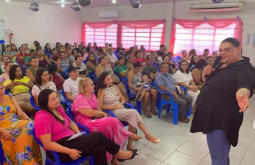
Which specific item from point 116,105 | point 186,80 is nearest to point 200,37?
point 186,80

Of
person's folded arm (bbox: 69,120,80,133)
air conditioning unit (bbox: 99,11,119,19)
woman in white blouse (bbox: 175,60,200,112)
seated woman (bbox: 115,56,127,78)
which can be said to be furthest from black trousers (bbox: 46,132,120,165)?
air conditioning unit (bbox: 99,11,119,19)

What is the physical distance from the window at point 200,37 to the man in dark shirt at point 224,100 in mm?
5877

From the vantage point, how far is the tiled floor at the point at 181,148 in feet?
7.97

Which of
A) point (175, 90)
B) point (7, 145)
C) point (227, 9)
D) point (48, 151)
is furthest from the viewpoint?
point (227, 9)

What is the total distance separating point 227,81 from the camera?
1417 mm

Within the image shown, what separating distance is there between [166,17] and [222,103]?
676 cm

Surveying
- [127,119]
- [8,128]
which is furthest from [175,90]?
[8,128]

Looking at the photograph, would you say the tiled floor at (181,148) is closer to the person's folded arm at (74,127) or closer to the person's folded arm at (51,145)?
the person's folded arm at (74,127)

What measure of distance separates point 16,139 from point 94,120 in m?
0.74

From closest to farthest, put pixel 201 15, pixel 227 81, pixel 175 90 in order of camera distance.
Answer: pixel 227 81 → pixel 175 90 → pixel 201 15

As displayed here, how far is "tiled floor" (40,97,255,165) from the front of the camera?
95.7 inches

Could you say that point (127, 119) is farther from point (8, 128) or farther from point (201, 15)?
point (201, 15)

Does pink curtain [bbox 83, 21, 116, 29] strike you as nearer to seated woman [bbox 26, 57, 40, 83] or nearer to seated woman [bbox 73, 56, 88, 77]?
seated woman [bbox 73, 56, 88, 77]

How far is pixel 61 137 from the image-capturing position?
187 centimetres
